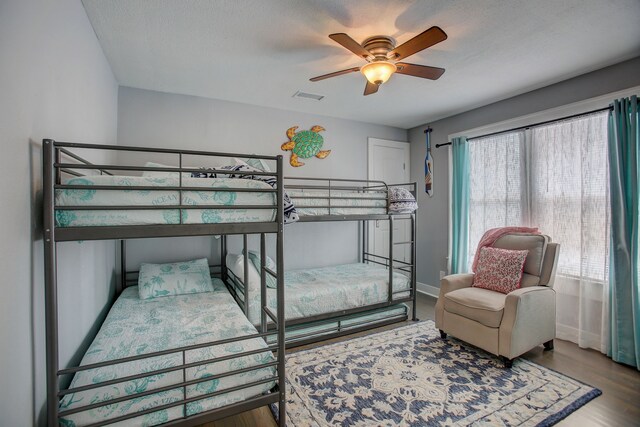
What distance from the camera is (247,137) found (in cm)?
356

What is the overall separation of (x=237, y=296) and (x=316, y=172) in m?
1.89

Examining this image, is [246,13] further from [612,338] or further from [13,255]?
[612,338]

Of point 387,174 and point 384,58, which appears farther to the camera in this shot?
point 387,174

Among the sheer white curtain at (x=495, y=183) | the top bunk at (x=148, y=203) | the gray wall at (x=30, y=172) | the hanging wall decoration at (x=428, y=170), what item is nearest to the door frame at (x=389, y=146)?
the hanging wall decoration at (x=428, y=170)

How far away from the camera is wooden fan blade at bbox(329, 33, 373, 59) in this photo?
1.77m

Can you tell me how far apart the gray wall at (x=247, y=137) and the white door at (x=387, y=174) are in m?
0.13

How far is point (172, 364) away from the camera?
1540 millimetres

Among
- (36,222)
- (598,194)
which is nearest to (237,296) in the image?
(36,222)

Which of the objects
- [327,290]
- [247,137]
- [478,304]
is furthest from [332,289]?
[247,137]

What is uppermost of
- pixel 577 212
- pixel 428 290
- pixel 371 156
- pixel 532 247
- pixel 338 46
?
pixel 338 46

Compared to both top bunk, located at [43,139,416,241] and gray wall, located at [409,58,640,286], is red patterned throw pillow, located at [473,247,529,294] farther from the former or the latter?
top bunk, located at [43,139,416,241]

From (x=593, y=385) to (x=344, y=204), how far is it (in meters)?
2.35

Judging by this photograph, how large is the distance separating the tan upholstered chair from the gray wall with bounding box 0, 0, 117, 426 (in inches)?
111

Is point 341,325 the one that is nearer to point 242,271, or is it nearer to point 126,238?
point 242,271
